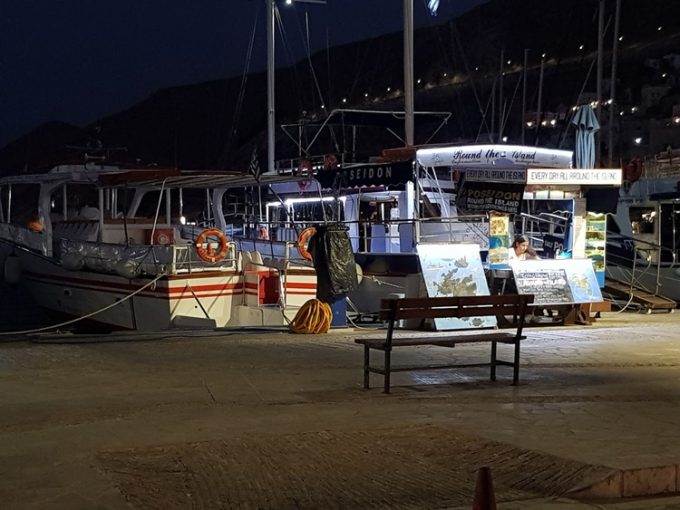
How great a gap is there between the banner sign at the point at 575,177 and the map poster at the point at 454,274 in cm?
192

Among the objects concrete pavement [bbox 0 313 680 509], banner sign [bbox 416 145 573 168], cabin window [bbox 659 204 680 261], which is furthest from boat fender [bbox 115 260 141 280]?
cabin window [bbox 659 204 680 261]

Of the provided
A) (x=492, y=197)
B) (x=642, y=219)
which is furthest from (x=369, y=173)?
(x=642, y=219)

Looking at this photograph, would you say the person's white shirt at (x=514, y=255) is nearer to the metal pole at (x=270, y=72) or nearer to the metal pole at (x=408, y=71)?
the metal pole at (x=408, y=71)

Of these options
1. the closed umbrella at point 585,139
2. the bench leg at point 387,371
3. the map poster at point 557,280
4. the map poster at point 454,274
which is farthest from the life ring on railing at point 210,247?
the bench leg at point 387,371

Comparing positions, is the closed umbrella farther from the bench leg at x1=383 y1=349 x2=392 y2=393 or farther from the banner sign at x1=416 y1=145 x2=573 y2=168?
the bench leg at x1=383 y1=349 x2=392 y2=393

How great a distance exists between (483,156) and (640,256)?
754 cm

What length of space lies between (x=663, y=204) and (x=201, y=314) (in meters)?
13.6

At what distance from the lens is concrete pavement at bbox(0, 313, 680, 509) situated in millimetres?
5773

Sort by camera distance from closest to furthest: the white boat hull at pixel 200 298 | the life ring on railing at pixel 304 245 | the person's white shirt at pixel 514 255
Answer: the person's white shirt at pixel 514 255
the white boat hull at pixel 200 298
the life ring on railing at pixel 304 245

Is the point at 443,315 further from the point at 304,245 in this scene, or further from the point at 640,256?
the point at 640,256

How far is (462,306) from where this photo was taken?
10.0 metres

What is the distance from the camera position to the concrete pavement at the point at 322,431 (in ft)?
18.9

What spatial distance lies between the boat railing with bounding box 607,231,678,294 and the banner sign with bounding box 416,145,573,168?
15.4 feet

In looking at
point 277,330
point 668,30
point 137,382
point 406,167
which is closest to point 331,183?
point 406,167
